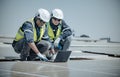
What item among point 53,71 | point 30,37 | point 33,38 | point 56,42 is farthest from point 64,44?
point 53,71

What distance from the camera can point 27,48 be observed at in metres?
4.16

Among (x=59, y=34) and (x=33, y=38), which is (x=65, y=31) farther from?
(x=33, y=38)

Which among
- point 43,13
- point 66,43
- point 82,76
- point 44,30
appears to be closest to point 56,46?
point 66,43

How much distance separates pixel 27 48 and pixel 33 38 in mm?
150

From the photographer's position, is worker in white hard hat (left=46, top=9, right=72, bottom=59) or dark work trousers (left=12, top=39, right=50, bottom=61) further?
worker in white hard hat (left=46, top=9, right=72, bottom=59)

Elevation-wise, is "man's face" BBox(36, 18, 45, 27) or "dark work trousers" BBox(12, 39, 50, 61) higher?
"man's face" BBox(36, 18, 45, 27)

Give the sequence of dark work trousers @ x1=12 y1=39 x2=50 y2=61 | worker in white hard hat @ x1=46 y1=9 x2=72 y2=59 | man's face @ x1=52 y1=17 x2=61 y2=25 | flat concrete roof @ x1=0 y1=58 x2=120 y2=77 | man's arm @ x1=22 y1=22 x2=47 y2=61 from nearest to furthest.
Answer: flat concrete roof @ x1=0 y1=58 x2=120 y2=77, man's arm @ x1=22 y1=22 x2=47 y2=61, dark work trousers @ x1=12 y1=39 x2=50 y2=61, man's face @ x1=52 y1=17 x2=61 y2=25, worker in white hard hat @ x1=46 y1=9 x2=72 y2=59

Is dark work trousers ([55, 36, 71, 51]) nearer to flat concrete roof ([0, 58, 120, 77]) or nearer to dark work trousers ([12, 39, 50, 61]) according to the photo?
dark work trousers ([12, 39, 50, 61])

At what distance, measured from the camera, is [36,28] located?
424 centimetres

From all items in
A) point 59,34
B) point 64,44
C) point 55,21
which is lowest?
point 64,44

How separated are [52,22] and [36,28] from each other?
457mm

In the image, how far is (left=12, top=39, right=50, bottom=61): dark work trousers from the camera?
417 cm

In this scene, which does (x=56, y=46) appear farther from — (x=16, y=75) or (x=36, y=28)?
(x=16, y=75)

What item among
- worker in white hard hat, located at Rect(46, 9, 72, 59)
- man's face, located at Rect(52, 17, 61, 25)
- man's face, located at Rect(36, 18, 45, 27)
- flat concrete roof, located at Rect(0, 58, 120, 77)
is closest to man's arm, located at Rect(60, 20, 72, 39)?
worker in white hard hat, located at Rect(46, 9, 72, 59)
